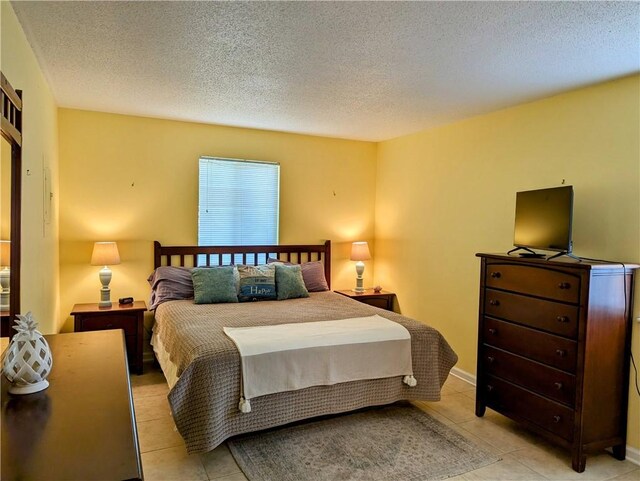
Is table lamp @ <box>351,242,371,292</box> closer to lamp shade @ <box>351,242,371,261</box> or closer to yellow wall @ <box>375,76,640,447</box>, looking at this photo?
lamp shade @ <box>351,242,371,261</box>

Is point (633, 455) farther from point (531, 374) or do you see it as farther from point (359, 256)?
point (359, 256)

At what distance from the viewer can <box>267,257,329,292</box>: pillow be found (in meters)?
4.63

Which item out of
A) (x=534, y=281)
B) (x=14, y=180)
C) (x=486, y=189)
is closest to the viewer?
(x=14, y=180)

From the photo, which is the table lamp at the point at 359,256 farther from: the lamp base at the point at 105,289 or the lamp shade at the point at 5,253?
the lamp shade at the point at 5,253

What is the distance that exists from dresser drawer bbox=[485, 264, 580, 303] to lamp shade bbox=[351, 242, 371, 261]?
1945 millimetres

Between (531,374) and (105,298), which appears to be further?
(105,298)

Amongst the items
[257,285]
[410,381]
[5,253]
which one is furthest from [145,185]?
[410,381]

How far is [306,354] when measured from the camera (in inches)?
111

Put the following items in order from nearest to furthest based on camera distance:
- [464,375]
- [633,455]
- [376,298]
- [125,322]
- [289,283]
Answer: [633,455] → [125,322] → [464,375] → [289,283] → [376,298]

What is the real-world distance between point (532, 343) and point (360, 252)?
2419 mm

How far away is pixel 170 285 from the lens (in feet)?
13.4

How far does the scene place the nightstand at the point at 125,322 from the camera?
3828 mm

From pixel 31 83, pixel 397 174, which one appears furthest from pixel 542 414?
pixel 31 83

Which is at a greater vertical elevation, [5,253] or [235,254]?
[5,253]
